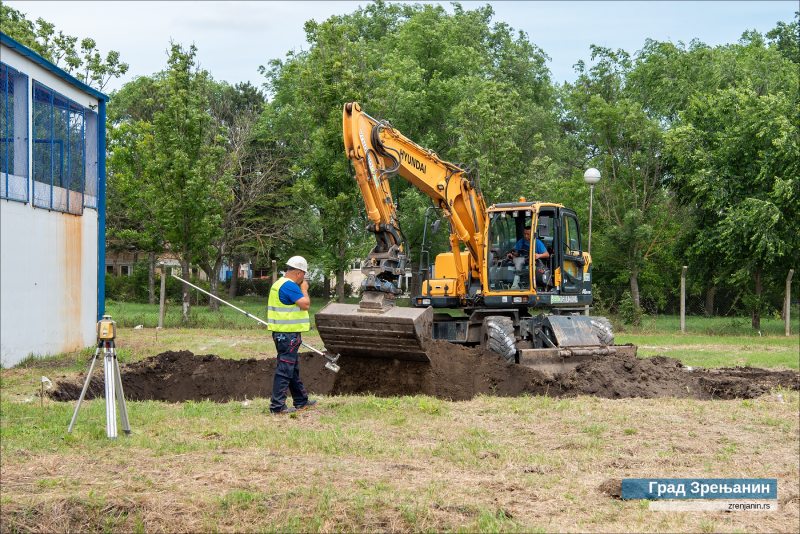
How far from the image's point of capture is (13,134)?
614 inches

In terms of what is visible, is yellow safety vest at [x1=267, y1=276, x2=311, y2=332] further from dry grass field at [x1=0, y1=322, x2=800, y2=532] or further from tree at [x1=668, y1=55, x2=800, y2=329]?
tree at [x1=668, y1=55, x2=800, y2=329]

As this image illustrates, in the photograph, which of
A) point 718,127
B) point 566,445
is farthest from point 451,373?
point 718,127

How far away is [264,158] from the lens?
39.0m

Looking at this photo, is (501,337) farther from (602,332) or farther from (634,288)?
(634,288)

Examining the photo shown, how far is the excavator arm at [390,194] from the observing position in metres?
14.4

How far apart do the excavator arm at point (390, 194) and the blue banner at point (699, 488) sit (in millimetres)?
6018

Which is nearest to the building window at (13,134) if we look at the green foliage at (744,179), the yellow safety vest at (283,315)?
the yellow safety vest at (283,315)

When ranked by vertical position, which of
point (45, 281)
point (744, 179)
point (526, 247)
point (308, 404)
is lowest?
point (308, 404)

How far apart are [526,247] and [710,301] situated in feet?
71.7

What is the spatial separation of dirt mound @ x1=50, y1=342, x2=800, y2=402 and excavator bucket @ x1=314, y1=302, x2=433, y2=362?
32 centimetres

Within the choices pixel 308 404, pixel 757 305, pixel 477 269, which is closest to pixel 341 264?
pixel 477 269

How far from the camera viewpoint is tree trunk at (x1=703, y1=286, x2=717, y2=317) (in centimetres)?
3500

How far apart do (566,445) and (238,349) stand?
1198 cm

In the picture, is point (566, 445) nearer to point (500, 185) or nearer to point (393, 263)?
point (393, 263)
